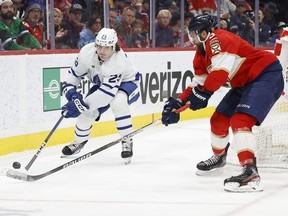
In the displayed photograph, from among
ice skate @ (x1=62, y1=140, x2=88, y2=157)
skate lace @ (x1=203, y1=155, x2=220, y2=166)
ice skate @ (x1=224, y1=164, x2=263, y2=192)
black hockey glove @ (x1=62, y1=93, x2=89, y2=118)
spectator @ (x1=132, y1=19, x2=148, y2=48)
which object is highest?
spectator @ (x1=132, y1=19, x2=148, y2=48)

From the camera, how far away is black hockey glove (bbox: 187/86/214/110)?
4.29m

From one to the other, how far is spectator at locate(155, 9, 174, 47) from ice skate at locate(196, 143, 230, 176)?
11.1 ft

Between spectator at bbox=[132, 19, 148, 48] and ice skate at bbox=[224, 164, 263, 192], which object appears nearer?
ice skate at bbox=[224, 164, 263, 192]

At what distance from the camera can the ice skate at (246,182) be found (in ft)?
13.3

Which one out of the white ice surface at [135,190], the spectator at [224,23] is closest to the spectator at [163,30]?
the spectator at [224,23]

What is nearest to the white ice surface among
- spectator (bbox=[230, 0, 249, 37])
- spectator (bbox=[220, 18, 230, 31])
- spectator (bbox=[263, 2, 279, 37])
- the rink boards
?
the rink boards

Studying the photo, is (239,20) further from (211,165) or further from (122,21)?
(211,165)

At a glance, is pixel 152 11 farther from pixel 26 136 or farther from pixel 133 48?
pixel 26 136

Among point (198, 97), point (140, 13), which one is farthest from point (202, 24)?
point (140, 13)

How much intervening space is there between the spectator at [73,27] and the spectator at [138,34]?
0.97 meters

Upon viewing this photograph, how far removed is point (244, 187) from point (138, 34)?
3.85m

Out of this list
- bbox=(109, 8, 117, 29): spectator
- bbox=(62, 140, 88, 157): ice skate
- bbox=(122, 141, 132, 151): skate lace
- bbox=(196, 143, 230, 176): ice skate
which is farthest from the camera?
bbox=(109, 8, 117, 29): spectator

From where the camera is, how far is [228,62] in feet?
13.6

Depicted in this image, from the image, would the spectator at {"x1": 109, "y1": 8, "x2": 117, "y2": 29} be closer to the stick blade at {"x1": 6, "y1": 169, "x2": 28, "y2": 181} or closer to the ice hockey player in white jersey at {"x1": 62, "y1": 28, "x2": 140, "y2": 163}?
the ice hockey player in white jersey at {"x1": 62, "y1": 28, "x2": 140, "y2": 163}
